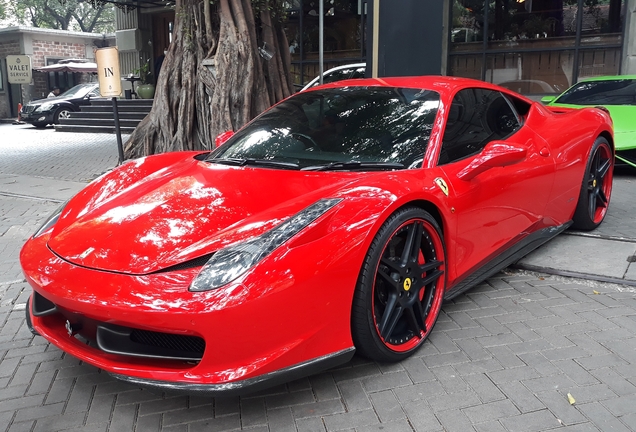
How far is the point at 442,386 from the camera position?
2.52 metres

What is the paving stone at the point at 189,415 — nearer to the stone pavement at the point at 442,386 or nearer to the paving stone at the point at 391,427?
the stone pavement at the point at 442,386

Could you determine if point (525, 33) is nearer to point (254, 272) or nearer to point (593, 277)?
point (593, 277)

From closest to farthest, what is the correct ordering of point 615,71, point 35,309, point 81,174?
point 35,309, point 81,174, point 615,71

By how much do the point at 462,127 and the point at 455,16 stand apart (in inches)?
429

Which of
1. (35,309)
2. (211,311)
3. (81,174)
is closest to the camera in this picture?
(211,311)

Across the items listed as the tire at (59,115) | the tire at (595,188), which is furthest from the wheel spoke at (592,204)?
the tire at (59,115)

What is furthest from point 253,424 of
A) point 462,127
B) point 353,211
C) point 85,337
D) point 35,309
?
point 462,127

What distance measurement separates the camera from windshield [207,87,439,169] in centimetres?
304

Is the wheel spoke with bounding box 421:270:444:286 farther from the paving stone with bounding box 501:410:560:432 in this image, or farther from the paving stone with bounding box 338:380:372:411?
the paving stone with bounding box 501:410:560:432

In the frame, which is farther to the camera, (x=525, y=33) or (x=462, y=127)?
(x=525, y=33)

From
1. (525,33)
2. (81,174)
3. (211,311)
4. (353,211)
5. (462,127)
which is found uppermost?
(525,33)

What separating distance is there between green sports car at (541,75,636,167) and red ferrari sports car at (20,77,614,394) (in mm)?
3698

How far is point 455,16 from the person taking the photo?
13.1 m

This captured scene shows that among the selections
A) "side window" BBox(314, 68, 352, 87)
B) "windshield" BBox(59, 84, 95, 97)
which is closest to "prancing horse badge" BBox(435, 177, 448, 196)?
"side window" BBox(314, 68, 352, 87)
